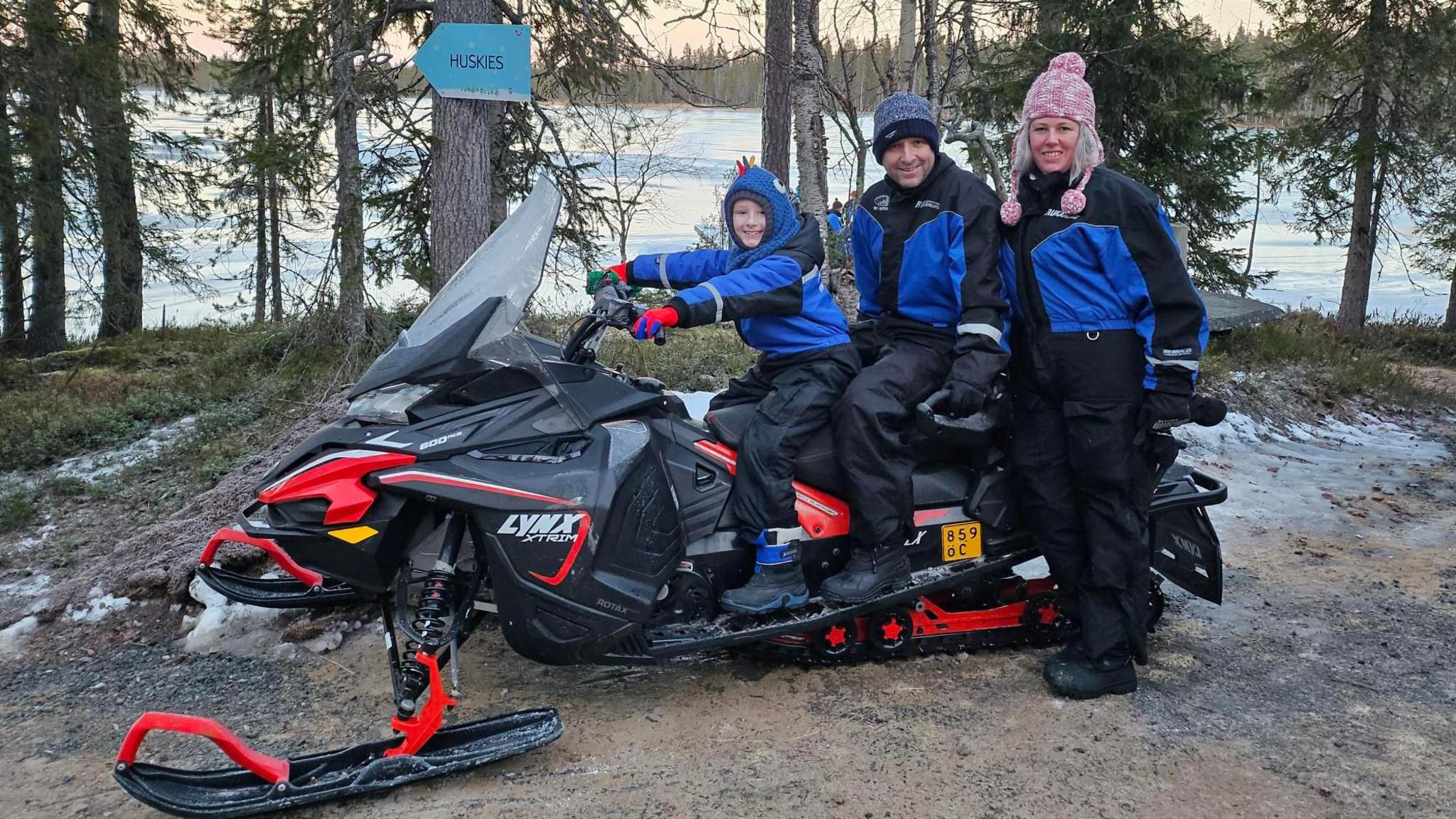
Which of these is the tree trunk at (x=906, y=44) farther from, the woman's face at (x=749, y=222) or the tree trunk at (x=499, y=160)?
the woman's face at (x=749, y=222)

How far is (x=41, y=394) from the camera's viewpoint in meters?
8.01

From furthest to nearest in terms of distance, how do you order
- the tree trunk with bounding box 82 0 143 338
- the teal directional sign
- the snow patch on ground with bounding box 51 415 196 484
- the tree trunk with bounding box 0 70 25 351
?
the tree trunk with bounding box 82 0 143 338, the tree trunk with bounding box 0 70 25 351, the snow patch on ground with bounding box 51 415 196 484, the teal directional sign

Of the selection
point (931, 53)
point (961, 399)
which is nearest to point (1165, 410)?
point (961, 399)

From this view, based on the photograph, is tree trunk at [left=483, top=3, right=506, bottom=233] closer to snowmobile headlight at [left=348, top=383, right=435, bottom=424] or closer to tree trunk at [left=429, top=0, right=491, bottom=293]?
tree trunk at [left=429, top=0, right=491, bottom=293]

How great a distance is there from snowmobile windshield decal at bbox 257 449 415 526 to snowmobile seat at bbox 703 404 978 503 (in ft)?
3.89

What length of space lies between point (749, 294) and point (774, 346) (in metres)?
0.34

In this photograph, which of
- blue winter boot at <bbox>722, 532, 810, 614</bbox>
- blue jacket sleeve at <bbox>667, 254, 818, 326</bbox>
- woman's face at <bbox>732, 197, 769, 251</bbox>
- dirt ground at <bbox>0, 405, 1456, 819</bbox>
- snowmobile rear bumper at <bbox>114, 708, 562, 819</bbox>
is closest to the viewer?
snowmobile rear bumper at <bbox>114, 708, 562, 819</bbox>

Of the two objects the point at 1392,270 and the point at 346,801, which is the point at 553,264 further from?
the point at 1392,270

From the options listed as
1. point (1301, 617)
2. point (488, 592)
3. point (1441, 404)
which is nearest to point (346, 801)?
point (488, 592)

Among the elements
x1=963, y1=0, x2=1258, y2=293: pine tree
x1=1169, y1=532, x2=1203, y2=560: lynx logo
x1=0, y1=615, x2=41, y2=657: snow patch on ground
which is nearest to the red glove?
x1=1169, y1=532, x2=1203, y2=560: lynx logo

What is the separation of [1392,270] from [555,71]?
26.4 meters

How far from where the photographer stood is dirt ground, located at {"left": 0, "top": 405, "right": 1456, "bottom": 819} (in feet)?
10.0

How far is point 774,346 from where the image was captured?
12.5 ft

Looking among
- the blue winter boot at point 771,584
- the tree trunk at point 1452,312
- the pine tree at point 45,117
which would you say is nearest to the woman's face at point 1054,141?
the blue winter boot at point 771,584
